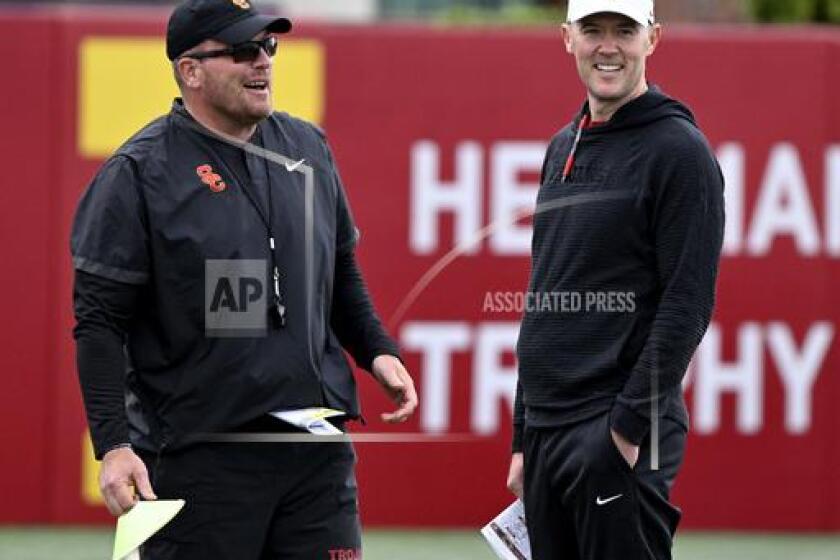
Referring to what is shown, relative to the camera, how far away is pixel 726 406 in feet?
26.3

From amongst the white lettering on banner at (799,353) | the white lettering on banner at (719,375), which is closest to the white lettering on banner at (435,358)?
the white lettering on banner at (719,375)

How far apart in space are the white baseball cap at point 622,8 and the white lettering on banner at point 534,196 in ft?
12.1

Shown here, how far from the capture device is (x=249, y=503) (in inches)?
169

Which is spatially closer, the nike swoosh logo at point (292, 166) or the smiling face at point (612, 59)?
the smiling face at point (612, 59)

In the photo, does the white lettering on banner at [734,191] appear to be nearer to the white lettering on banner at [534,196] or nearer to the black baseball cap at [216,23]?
the white lettering on banner at [534,196]

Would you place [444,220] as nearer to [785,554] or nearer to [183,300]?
[785,554]

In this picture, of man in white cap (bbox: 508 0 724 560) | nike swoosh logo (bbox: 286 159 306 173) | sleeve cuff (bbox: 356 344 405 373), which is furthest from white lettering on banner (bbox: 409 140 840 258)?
man in white cap (bbox: 508 0 724 560)

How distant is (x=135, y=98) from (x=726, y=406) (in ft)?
9.21

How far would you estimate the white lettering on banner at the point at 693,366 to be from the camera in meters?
7.95

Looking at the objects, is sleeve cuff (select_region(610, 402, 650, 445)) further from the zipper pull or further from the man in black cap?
the zipper pull

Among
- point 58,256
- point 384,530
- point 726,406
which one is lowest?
point 384,530

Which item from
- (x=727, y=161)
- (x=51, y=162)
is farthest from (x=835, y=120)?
A: (x=51, y=162)
